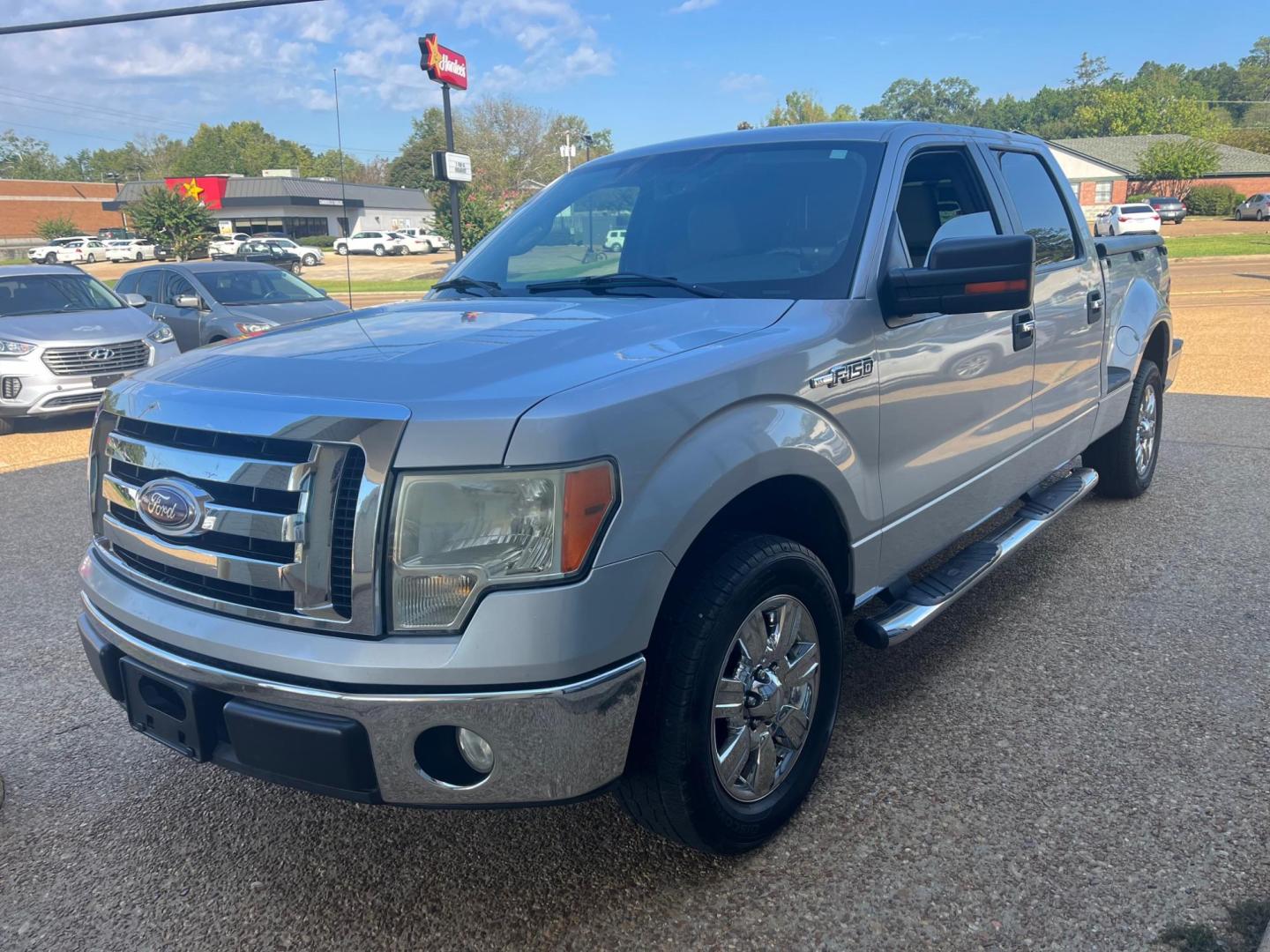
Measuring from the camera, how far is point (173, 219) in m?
41.1

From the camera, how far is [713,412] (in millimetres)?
2365

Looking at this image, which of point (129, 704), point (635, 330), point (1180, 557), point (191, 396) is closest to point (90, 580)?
point (129, 704)

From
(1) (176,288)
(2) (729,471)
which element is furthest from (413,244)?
(2) (729,471)

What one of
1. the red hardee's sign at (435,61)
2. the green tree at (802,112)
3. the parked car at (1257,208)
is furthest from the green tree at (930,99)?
the red hardee's sign at (435,61)

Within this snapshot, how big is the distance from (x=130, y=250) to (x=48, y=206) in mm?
35101

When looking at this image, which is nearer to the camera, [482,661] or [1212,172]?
[482,661]

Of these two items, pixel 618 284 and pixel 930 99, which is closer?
pixel 618 284

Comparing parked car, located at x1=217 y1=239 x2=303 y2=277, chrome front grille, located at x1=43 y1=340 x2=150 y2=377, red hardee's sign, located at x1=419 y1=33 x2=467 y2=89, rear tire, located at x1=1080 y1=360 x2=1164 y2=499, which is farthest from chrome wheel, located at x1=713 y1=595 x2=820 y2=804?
parked car, located at x1=217 y1=239 x2=303 y2=277

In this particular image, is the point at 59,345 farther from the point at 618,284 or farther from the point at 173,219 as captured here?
the point at 173,219

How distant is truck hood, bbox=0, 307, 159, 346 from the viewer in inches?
380

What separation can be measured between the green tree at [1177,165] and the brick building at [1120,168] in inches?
40.8

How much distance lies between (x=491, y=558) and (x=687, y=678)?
1.80ft

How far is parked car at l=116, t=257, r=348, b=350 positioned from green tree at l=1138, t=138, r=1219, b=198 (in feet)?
227

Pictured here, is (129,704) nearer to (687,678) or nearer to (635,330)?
(687,678)
